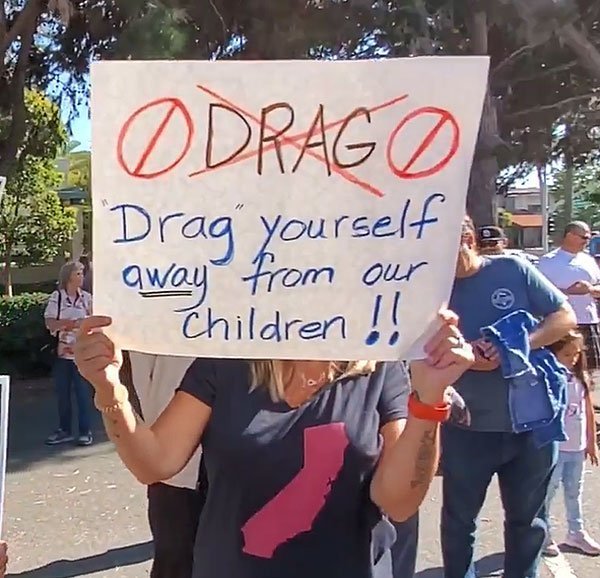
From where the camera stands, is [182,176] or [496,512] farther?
[496,512]

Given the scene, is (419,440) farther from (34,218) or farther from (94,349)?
(34,218)

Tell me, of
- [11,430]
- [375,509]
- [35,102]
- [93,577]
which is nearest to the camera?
[375,509]

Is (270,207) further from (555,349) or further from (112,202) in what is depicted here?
(555,349)

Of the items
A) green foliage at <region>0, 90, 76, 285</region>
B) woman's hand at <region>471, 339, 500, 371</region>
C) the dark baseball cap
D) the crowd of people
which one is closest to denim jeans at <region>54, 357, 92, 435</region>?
the dark baseball cap

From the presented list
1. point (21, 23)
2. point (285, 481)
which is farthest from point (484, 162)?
point (285, 481)

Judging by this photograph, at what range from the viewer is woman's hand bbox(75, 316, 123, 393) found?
1.64m

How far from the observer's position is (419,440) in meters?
1.71

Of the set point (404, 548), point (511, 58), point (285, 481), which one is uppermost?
point (511, 58)

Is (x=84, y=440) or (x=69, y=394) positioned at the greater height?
(x=69, y=394)

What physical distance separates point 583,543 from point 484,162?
6190 mm

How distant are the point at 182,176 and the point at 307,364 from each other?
45cm

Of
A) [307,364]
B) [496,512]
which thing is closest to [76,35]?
[496,512]

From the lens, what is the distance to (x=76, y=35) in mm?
11711

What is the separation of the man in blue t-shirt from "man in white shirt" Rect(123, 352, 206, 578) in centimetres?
117
